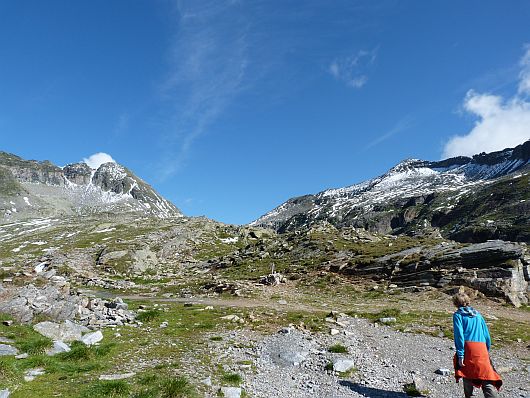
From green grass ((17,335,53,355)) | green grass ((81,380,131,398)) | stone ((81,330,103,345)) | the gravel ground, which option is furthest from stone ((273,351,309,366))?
green grass ((17,335,53,355))

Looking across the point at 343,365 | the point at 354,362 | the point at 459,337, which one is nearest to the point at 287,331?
the point at 354,362

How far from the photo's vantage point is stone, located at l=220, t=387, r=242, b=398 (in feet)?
42.4

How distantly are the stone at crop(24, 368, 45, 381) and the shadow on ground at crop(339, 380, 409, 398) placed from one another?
1156cm

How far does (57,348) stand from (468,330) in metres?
17.4

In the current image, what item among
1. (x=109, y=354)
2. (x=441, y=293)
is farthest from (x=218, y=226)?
(x=109, y=354)

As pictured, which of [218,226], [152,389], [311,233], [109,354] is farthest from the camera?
[218,226]

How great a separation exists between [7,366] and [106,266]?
66.4 m

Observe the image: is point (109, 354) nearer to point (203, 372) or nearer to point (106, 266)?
point (203, 372)

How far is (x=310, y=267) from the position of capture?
5466 centimetres

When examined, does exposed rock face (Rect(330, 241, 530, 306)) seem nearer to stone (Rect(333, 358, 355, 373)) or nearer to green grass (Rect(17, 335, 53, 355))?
stone (Rect(333, 358, 355, 373))

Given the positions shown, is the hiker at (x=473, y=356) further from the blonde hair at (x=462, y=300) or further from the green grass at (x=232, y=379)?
the green grass at (x=232, y=379)

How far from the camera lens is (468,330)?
453 inches

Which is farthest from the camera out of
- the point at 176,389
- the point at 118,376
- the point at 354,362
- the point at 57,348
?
the point at 57,348

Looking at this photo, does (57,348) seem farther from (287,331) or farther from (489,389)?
(489,389)
